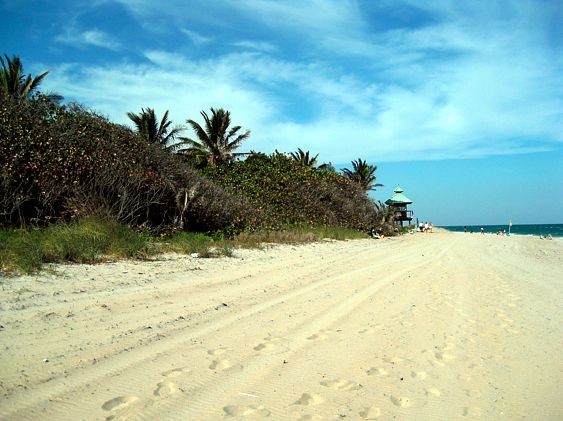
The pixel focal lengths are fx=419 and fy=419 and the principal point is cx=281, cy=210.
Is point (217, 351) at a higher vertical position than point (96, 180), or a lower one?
A: lower

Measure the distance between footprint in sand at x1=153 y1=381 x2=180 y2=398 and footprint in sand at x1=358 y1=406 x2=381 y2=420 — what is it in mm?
1260

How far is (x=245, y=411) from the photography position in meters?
2.69

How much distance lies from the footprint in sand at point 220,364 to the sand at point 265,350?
0.02 meters

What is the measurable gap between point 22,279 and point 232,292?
2749 mm

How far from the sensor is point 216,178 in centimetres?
2105

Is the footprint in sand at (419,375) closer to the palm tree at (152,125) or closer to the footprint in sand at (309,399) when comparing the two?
the footprint in sand at (309,399)

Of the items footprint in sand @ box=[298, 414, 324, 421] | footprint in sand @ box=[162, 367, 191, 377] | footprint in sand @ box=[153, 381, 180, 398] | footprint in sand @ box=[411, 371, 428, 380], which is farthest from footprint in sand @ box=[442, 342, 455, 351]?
footprint in sand @ box=[153, 381, 180, 398]

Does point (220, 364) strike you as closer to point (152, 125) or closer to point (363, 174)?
point (152, 125)

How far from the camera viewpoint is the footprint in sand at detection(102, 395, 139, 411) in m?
2.61

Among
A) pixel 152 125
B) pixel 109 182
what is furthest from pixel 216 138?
pixel 109 182

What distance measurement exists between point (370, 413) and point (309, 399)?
A: 0.42 metres

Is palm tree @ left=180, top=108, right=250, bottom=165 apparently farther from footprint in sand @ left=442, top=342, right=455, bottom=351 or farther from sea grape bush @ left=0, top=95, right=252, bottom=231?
footprint in sand @ left=442, top=342, right=455, bottom=351

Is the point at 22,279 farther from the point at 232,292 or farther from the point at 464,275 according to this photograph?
the point at 464,275

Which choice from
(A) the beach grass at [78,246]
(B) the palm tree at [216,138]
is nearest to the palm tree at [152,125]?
(B) the palm tree at [216,138]
